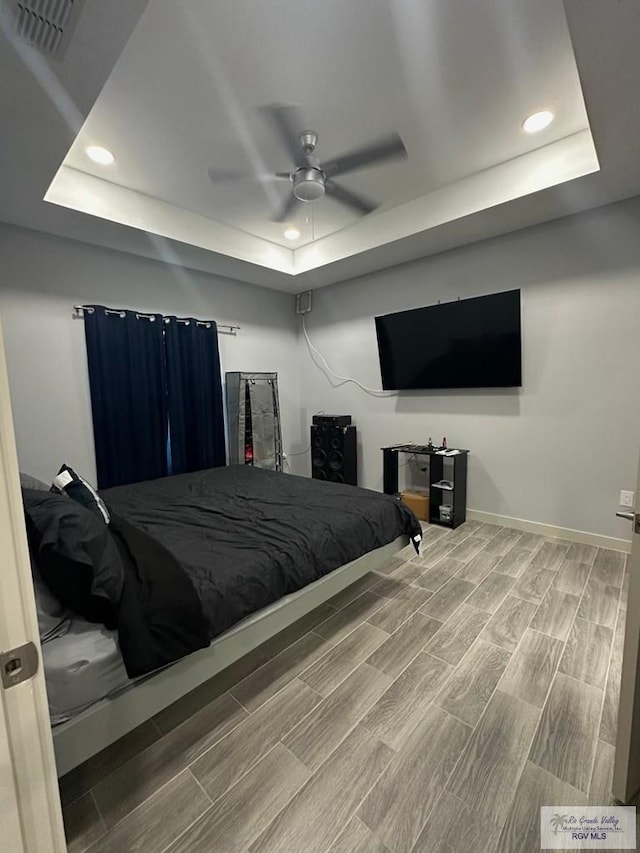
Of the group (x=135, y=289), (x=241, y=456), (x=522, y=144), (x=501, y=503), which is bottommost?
(x=501, y=503)

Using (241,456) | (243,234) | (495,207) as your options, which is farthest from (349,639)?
(243,234)

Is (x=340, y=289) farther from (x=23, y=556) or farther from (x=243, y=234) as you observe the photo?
(x=23, y=556)

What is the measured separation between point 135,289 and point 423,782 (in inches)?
163

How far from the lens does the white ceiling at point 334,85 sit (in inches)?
65.3

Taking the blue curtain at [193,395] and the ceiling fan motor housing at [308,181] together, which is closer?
the ceiling fan motor housing at [308,181]

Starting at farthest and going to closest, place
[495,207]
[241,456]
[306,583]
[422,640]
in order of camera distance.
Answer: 1. [241,456]
2. [495,207]
3. [422,640]
4. [306,583]

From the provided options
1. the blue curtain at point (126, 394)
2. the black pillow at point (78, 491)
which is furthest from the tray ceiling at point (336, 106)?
the black pillow at point (78, 491)

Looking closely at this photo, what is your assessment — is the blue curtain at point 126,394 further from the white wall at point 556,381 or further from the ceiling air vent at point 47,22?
the white wall at point 556,381

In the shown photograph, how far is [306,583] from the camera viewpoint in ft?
6.01

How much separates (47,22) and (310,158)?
1501mm

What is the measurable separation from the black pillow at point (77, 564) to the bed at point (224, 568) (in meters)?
0.10

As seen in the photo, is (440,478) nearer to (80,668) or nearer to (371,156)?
(371,156)

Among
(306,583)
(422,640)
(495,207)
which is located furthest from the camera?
(495,207)

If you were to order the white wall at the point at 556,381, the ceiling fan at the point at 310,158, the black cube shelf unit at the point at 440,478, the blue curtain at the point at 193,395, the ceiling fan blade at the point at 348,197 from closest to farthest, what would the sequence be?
the ceiling fan at the point at 310,158 < the ceiling fan blade at the point at 348,197 < the white wall at the point at 556,381 < the black cube shelf unit at the point at 440,478 < the blue curtain at the point at 193,395
